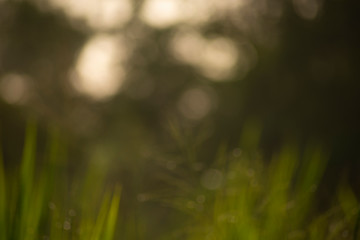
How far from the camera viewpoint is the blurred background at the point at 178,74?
25.4 feet

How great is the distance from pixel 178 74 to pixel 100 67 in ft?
6.58

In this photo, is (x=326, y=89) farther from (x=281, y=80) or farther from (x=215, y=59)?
(x=215, y=59)

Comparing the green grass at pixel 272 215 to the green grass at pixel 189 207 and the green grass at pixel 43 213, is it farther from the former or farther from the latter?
the green grass at pixel 43 213

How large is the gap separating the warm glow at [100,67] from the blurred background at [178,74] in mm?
29

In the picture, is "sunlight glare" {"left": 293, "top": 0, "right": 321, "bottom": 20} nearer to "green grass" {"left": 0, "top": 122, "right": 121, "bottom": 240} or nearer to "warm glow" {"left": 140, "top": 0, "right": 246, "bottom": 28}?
"warm glow" {"left": 140, "top": 0, "right": 246, "bottom": 28}

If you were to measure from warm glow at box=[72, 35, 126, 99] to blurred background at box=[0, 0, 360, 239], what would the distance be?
29mm

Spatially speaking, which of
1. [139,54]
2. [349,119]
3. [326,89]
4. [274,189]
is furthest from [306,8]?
[274,189]

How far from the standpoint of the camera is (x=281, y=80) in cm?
882

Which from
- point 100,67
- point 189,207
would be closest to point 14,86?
point 100,67

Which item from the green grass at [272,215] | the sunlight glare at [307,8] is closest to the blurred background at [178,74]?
the sunlight glare at [307,8]

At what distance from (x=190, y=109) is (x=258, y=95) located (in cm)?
262

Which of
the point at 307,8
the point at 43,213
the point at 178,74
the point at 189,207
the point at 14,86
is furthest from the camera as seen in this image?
the point at 178,74

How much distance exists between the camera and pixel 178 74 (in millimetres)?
11078

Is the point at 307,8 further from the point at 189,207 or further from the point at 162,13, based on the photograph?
the point at 189,207
